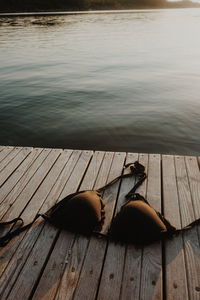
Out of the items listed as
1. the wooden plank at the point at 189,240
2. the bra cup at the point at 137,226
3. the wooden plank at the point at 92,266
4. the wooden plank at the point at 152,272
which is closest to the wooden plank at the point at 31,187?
the wooden plank at the point at 92,266

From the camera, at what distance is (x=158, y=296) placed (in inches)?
101

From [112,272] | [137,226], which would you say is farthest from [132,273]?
[137,226]

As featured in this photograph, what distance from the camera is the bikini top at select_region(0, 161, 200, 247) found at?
3135mm

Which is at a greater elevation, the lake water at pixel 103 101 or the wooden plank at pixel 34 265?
the wooden plank at pixel 34 265

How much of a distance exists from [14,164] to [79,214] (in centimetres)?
222

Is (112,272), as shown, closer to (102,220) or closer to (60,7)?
(102,220)

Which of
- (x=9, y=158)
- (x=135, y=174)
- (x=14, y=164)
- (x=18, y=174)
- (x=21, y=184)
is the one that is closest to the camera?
(x=21, y=184)

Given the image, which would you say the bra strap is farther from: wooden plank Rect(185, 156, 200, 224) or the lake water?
the lake water

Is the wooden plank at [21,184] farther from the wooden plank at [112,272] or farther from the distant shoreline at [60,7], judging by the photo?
the distant shoreline at [60,7]

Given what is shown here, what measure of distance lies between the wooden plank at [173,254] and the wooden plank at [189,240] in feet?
0.17

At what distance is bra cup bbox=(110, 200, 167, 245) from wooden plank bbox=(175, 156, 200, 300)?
13.1 inches

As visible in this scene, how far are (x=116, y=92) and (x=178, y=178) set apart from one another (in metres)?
9.45

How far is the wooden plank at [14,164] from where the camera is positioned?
15.3 feet

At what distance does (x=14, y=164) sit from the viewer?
5.04 metres
